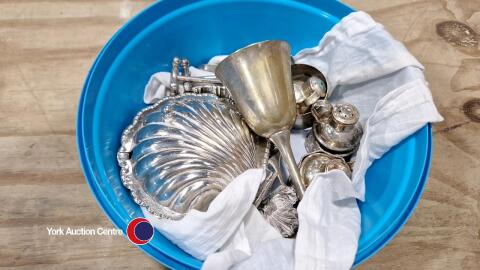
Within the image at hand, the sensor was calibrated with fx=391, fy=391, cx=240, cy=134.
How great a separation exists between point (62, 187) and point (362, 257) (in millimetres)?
282

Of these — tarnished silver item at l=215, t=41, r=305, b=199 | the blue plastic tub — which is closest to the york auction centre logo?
the blue plastic tub

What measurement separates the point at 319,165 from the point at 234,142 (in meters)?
0.08

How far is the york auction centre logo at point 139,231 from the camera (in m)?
0.31

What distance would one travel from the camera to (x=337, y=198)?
33cm

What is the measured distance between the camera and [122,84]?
38 centimetres

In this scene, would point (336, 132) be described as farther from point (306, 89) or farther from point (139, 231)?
point (139, 231)

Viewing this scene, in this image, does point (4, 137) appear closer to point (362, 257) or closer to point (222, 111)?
point (222, 111)

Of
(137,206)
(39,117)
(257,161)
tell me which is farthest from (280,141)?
(39,117)

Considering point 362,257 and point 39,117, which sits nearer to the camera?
point 362,257

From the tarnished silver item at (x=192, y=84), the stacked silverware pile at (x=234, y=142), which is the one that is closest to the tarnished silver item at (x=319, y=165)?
the stacked silverware pile at (x=234, y=142)

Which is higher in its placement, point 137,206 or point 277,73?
point 277,73

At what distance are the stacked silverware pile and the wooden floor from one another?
0.07m
